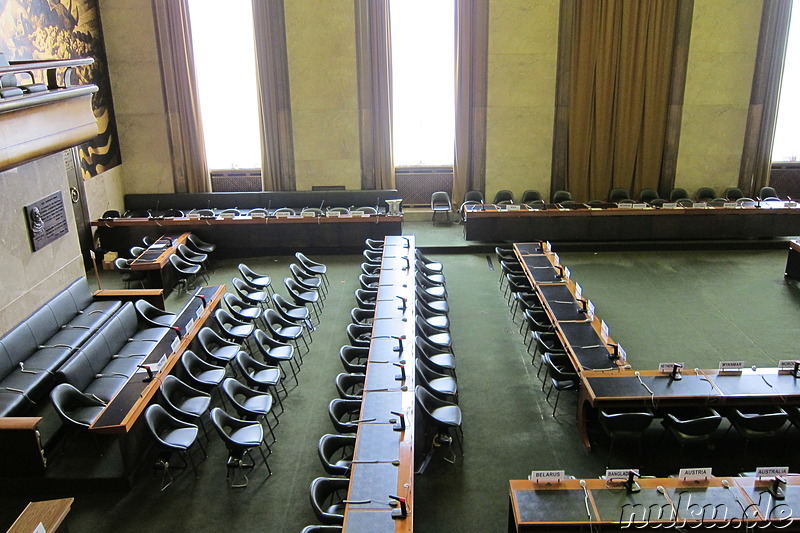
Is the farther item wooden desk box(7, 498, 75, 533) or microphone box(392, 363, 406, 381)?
microphone box(392, 363, 406, 381)

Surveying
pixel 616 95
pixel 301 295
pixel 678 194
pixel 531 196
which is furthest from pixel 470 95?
pixel 301 295

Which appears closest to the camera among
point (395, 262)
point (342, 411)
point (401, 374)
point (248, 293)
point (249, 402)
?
point (342, 411)

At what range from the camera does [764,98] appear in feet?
45.6

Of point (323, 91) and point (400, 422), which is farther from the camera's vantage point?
point (323, 91)

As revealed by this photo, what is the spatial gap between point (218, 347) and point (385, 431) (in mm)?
3259

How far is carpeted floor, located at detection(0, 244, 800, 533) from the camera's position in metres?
6.18

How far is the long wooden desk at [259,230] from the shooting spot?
1255 cm

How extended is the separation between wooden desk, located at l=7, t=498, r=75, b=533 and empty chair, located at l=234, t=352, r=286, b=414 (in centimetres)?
249

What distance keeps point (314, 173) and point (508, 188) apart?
4303 millimetres

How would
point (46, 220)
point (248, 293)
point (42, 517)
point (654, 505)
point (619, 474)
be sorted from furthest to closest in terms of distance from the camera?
1. point (248, 293)
2. point (46, 220)
3. point (619, 474)
4. point (654, 505)
5. point (42, 517)

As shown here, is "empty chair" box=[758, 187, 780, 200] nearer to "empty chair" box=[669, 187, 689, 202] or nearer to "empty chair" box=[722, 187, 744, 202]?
"empty chair" box=[722, 187, 744, 202]

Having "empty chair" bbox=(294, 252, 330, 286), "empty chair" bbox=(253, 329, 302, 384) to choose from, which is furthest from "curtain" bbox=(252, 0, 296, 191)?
"empty chair" bbox=(253, 329, 302, 384)

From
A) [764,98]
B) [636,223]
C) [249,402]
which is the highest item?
[764,98]

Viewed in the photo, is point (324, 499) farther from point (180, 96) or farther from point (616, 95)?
point (616, 95)
